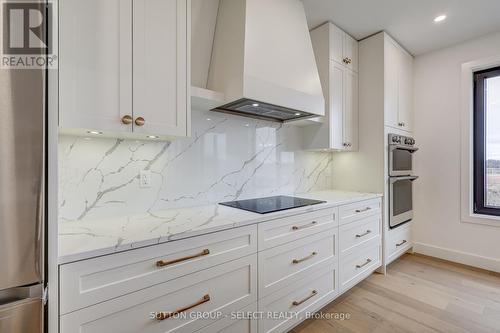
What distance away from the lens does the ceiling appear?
2.04 m

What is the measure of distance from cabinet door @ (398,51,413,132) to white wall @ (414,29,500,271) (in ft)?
0.41

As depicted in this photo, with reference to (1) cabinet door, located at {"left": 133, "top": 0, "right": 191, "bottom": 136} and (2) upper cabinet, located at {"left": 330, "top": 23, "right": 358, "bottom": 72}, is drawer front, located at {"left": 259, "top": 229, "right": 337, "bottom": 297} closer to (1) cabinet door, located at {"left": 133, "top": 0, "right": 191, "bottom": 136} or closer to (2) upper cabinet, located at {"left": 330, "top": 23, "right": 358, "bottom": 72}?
(1) cabinet door, located at {"left": 133, "top": 0, "right": 191, "bottom": 136}

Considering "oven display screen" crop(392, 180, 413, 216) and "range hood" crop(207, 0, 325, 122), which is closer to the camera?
"range hood" crop(207, 0, 325, 122)

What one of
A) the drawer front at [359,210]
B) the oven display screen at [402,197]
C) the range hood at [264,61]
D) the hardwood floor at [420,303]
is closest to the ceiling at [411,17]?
the range hood at [264,61]

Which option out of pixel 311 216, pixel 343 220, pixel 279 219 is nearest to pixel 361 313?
pixel 343 220

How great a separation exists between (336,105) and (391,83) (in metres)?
0.77

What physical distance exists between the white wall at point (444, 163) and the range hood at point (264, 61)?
1.91 m

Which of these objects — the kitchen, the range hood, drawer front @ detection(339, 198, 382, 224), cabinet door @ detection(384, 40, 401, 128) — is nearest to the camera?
the kitchen

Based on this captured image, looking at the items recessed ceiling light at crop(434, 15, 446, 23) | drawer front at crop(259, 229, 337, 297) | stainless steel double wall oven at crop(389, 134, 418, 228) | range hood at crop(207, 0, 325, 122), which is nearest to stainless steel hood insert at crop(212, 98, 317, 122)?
range hood at crop(207, 0, 325, 122)

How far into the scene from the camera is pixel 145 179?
5.02 feet

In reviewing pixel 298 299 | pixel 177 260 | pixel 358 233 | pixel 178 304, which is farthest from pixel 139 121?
pixel 358 233

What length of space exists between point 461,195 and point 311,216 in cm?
224

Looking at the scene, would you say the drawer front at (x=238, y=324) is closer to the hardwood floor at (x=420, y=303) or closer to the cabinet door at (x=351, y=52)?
the hardwood floor at (x=420, y=303)

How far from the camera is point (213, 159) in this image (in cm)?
184
